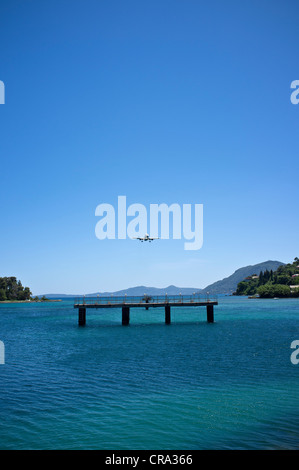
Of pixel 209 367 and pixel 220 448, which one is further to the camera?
pixel 209 367

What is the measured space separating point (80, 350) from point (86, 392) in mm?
18101

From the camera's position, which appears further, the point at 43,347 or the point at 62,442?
the point at 43,347

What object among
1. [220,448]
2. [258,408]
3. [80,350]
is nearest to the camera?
[220,448]

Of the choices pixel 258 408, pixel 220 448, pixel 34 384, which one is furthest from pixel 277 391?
pixel 34 384

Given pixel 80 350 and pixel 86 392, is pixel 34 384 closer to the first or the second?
pixel 86 392

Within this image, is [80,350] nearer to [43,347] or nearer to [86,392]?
[43,347]

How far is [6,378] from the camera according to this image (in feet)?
89.0

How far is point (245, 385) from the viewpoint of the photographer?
77.7 feet

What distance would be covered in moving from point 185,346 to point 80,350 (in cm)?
1230
